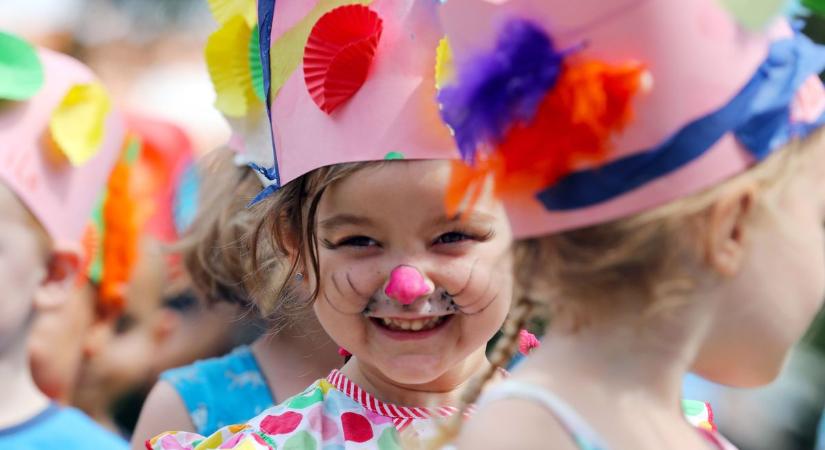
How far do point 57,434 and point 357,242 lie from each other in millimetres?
1417

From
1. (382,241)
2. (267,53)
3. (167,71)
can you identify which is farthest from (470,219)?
(167,71)

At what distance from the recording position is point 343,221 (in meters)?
2.13

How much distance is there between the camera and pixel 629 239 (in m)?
1.49

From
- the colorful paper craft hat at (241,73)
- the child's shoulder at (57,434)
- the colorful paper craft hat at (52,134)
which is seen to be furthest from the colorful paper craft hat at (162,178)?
the colorful paper craft hat at (241,73)

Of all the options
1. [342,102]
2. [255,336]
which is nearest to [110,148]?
[255,336]

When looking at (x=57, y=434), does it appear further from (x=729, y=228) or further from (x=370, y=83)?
(x=729, y=228)

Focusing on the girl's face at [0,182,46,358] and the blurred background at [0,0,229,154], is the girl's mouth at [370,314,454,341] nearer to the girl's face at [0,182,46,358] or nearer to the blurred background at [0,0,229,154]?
the girl's face at [0,182,46,358]

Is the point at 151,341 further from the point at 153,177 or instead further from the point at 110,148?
the point at 110,148

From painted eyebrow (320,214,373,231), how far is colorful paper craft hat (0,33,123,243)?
131 cm

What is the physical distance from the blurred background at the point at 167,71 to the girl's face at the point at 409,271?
214 centimetres

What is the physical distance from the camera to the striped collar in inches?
86.0

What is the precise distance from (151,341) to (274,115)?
2.06 m

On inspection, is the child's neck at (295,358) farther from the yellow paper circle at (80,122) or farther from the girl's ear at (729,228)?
the girl's ear at (729,228)

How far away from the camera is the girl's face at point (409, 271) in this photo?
Answer: 2078 millimetres
